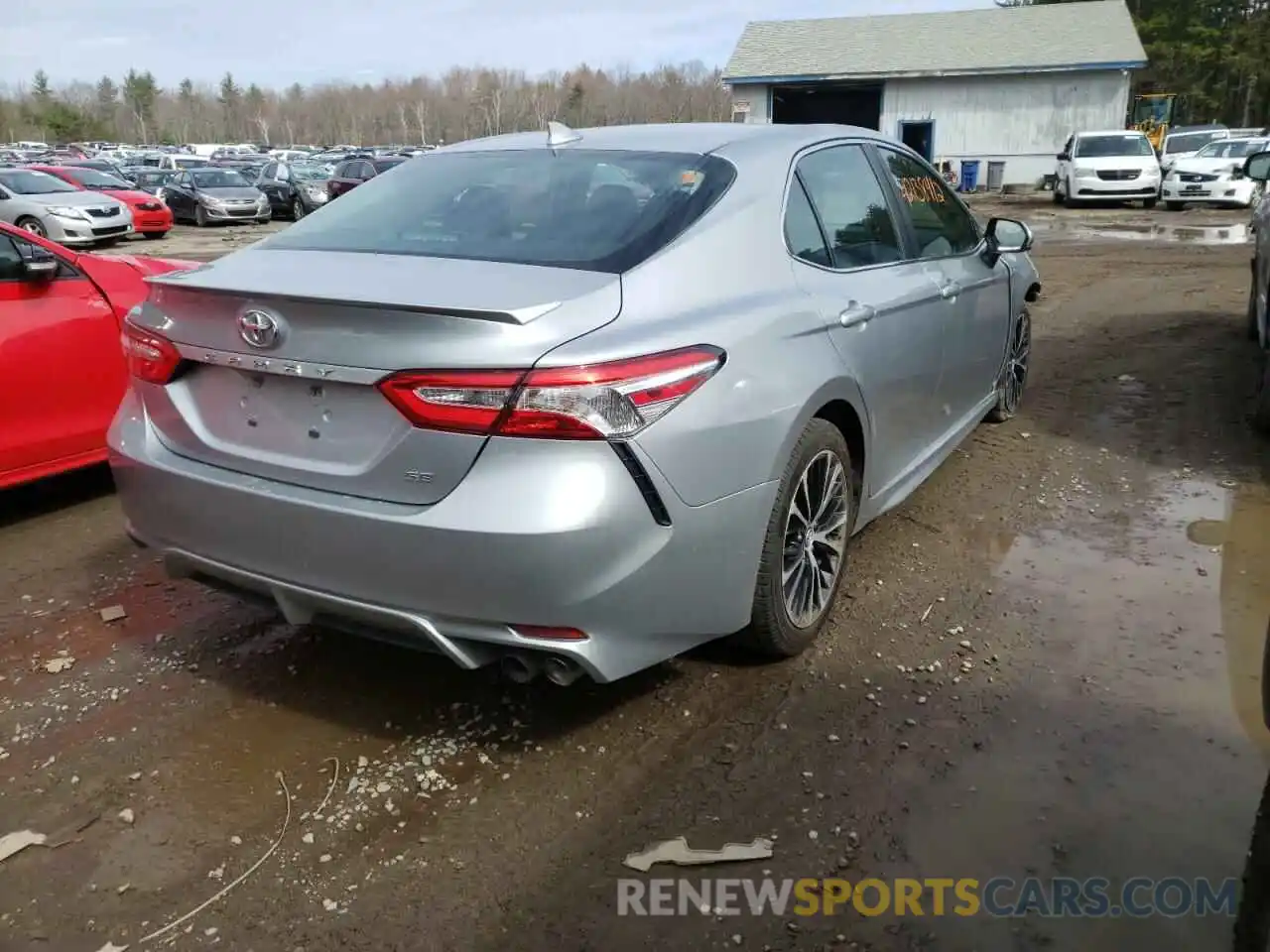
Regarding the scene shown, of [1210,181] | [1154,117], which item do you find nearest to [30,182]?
[1210,181]

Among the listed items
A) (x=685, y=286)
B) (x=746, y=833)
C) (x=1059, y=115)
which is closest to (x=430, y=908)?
(x=746, y=833)

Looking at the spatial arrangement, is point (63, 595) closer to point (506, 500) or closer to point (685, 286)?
point (506, 500)

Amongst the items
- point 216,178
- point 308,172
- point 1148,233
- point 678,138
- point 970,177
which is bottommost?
point 1148,233

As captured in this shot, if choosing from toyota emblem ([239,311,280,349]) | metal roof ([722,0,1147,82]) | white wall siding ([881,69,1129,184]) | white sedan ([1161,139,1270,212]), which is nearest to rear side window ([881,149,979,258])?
toyota emblem ([239,311,280,349])

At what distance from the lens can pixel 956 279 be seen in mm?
4469

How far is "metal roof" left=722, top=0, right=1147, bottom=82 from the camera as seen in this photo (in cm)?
3197

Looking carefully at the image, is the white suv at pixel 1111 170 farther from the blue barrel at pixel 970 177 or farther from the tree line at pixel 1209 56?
the tree line at pixel 1209 56

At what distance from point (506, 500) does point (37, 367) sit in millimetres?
3427

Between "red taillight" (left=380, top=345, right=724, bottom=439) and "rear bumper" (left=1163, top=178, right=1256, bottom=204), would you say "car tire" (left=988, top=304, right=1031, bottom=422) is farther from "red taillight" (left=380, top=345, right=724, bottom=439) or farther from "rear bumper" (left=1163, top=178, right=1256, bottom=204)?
"rear bumper" (left=1163, top=178, right=1256, bottom=204)

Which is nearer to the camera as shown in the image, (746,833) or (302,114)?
(746,833)

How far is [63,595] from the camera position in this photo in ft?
13.5

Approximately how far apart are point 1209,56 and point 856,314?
5783 centimetres

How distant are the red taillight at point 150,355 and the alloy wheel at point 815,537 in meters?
1.84

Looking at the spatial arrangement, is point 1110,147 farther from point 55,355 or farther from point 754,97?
point 55,355
